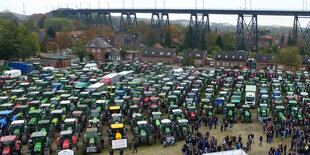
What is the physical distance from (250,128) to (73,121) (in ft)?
37.4

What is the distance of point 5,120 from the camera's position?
1798 cm

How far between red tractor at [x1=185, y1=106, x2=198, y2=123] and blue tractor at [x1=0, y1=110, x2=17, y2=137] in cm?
1101

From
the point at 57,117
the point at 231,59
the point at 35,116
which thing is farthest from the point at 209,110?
the point at 231,59

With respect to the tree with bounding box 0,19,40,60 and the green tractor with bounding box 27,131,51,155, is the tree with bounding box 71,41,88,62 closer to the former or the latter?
the tree with bounding box 0,19,40,60

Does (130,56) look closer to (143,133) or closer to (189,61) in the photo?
(189,61)

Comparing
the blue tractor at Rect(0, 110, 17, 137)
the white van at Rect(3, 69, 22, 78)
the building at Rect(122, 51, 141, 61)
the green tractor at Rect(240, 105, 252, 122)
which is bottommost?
the green tractor at Rect(240, 105, 252, 122)

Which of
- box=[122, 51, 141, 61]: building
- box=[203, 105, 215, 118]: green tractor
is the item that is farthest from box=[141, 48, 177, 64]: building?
box=[203, 105, 215, 118]: green tractor

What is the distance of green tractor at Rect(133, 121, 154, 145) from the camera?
1648 cm

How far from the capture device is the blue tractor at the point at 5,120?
17297 millimetres

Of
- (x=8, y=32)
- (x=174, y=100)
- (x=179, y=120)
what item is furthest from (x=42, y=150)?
(x=8, y=32)

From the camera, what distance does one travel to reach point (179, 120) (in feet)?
58.1

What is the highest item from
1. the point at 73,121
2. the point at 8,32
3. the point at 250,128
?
the point at 8,32

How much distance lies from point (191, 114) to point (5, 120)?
38.2 ft

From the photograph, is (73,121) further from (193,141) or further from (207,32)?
(207,32)
